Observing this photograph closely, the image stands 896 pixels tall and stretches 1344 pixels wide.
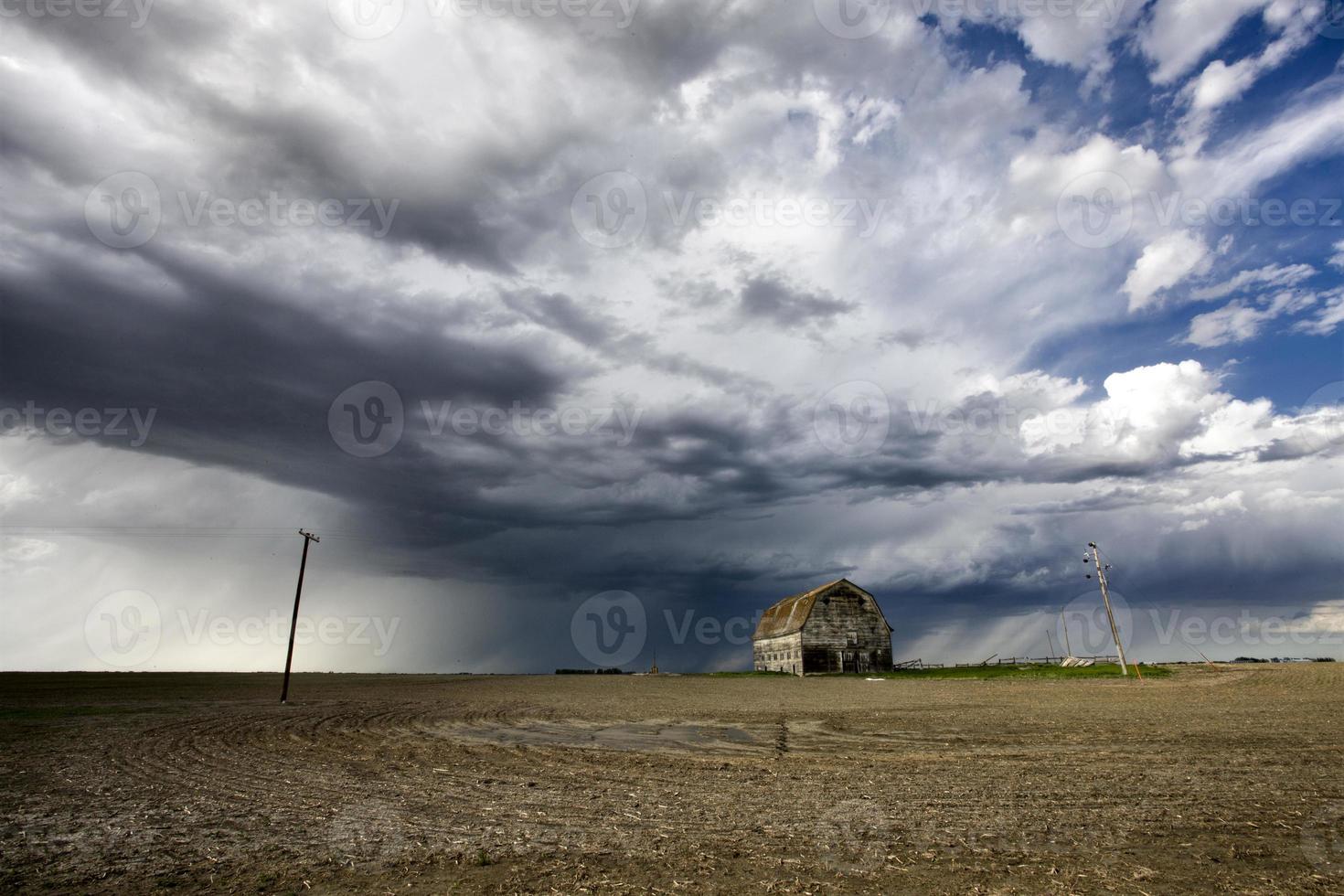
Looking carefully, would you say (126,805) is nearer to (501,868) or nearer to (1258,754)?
(501,868)

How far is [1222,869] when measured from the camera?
7.59m

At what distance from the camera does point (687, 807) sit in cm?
1080

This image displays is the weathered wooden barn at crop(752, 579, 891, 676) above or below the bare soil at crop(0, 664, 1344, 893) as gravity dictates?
above

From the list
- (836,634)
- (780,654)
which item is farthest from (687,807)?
(780,654)

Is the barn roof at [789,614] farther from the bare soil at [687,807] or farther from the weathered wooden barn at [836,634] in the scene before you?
the bare soil at [687,807]

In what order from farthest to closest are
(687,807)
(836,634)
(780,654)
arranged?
(780,654)
(836,634)
(687,807)

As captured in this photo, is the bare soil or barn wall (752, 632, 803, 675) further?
barn wall (752, 632, 803, 675)

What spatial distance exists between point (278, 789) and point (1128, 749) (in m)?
17.7

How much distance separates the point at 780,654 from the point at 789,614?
4182 mm

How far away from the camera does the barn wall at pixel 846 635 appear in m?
66.2

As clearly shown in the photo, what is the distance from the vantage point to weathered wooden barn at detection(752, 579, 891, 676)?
6625 cm

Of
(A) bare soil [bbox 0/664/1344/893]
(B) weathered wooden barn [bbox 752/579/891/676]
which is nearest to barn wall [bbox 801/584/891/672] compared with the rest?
(B) weathered wooden barn [bbox 752/579/891/676]

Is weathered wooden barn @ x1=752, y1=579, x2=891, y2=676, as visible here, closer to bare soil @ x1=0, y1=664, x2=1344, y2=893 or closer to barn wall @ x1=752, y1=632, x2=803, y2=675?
barn wall @ x1=752, y1=632, x2=803, y2=675

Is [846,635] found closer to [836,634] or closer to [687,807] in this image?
[836,634]
